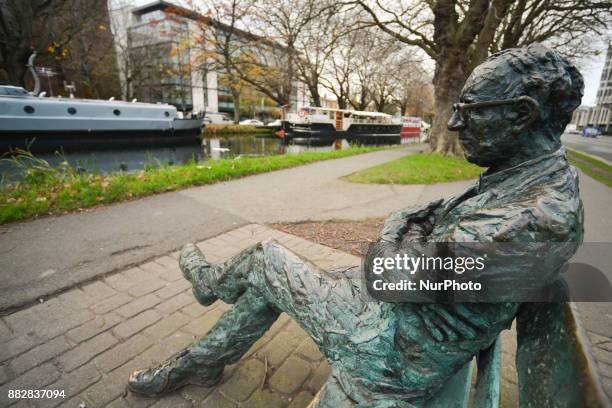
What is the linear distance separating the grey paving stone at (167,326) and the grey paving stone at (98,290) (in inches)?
29.0

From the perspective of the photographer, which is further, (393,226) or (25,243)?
(25,243)

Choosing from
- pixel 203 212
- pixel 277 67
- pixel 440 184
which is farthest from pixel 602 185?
pixel 277 67

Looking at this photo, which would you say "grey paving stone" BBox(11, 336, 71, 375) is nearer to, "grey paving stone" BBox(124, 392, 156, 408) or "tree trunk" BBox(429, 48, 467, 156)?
"grey paving stone" BBox(124, 392, 156, 408)

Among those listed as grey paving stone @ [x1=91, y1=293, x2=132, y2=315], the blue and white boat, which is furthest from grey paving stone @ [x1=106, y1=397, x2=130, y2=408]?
the blue and white boat

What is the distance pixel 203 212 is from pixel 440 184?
590 cm

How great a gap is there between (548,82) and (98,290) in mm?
3507

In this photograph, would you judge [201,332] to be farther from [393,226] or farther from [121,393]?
[393,226]

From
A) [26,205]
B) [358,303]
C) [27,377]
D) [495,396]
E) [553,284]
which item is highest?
[553,284]

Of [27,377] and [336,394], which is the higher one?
[336,394]

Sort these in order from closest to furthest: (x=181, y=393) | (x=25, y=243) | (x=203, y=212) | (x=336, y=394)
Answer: (x=336, y=394), (x=181, y=393), (x=25, y=243), (x=203, y=212)

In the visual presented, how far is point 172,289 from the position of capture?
295cm

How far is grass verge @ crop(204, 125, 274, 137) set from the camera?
28.4 meters

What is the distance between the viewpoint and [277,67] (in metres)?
26.5

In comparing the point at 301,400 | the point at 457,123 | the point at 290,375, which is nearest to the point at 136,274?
the point at 290,375
